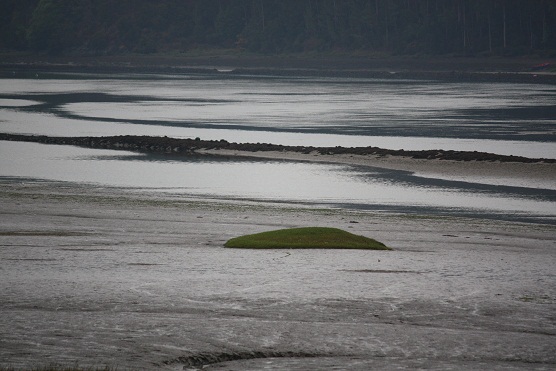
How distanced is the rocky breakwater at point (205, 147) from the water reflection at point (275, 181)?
2.52m

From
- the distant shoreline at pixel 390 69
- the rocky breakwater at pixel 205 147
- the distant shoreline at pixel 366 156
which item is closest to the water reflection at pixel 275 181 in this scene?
the distant shoreline at pixel 366 156

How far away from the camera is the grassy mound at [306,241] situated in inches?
973

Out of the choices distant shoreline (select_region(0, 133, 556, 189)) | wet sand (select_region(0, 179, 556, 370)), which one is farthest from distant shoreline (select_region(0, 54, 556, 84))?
wet sand (select_region(0, 179, 556, 370))

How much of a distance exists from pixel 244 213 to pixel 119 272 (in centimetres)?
1502

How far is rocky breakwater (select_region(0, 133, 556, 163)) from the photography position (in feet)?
175

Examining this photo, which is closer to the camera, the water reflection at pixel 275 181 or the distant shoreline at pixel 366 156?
the water reflection at pixel 275 181

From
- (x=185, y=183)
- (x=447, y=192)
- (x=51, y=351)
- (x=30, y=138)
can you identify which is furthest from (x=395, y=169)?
(x=51, y=351)

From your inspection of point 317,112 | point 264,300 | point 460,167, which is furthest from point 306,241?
point 317,112

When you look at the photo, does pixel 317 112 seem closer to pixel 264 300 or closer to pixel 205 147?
pixel 205 147

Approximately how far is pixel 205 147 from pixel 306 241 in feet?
120

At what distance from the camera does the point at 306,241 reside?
82.1ft

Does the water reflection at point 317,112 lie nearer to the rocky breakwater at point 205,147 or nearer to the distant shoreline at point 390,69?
the rocky breakwater at point 205,147

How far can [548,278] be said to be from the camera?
20828mm

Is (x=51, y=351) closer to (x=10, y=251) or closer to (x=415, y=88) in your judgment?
(x=10, y=251)
